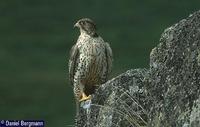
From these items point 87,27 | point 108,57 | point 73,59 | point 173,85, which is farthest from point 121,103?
point 87,27

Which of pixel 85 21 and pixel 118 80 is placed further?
pixel 85 21

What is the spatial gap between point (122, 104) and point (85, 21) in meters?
6.05

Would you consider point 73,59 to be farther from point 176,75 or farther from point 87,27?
point 176,75

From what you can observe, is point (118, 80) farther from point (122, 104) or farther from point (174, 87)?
point (174, 87)

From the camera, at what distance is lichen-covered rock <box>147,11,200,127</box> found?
260 inches

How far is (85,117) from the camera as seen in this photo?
10836mm

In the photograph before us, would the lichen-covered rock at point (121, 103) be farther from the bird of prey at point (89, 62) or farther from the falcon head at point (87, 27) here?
the falcon head at point (87, 27)

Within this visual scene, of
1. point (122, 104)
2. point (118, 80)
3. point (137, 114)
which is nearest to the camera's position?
point (137, 114)

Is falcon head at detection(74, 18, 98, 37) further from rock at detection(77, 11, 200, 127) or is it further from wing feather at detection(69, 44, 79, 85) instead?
rock at detection(77, 11, 200, 127)

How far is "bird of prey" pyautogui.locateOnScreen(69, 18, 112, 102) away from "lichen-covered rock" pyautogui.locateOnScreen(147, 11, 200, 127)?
235 inches

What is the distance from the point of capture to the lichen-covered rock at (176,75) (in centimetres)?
659

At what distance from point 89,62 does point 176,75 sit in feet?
22.5

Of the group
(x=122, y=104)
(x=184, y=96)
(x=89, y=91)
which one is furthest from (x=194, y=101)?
(x=89, y=91)

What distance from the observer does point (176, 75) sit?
22.9 feet
